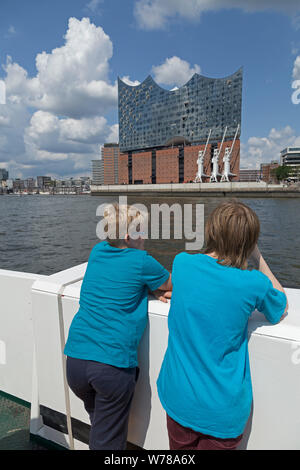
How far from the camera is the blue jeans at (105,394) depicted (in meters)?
1.25

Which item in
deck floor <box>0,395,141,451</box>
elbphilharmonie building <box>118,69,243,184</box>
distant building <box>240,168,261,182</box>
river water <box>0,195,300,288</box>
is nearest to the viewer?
deck floor <box>0,395,141,451</box>

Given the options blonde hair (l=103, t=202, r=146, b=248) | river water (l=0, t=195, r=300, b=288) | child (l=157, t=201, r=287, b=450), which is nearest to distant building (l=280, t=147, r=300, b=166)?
river water (l=0, t=195, r=300, b=288)

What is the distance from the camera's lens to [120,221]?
140cm

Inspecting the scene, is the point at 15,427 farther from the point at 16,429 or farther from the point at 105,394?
the point at 105,394

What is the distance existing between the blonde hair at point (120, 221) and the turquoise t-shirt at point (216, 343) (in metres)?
0.39

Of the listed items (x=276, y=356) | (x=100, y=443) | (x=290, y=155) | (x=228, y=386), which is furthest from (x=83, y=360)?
(x=290, y=155)

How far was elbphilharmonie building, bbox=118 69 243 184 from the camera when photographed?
72938 mm

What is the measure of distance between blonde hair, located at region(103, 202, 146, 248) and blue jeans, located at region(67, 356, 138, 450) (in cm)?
55

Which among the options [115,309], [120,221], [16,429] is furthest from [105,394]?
[16,429]

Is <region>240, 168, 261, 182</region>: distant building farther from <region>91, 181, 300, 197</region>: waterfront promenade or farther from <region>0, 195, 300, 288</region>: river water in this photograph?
<region>0, 195, 300, 288</region>: river water

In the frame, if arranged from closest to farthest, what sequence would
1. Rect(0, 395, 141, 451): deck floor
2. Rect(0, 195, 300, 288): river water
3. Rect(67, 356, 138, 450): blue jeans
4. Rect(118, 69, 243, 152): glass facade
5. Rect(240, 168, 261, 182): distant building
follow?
Rect(67, 356, 138, 450): blue jeans, Rect(0, 395, 141, 451): deck floor, Rect(0, 195, 300, 288): river water, Rect(118, 69, 243, 152): glass facade, Rect(240, 168, 261, 182): distant building

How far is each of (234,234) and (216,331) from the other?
1.19ft

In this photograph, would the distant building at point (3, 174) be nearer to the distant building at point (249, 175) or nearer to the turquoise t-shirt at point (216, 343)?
the distant building at point (249, 175)
